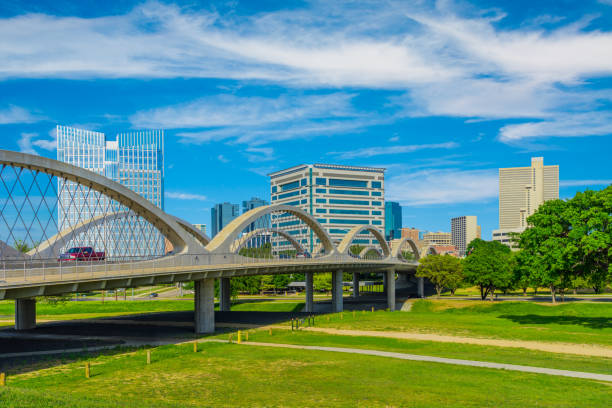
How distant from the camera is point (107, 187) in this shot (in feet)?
140

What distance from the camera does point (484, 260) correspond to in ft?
307

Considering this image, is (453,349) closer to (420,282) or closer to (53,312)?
(53,312)

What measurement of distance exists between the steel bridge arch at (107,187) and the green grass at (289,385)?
13.1m

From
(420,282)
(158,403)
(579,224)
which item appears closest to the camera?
(158,403)

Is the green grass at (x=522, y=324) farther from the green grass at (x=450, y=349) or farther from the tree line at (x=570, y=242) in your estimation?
the green grass at (x=450, y=349)

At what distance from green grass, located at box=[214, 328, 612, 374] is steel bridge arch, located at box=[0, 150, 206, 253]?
9549 millimetres

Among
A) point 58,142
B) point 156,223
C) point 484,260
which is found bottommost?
point 484,260

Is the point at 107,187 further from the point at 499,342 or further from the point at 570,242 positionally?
the point at 570,242

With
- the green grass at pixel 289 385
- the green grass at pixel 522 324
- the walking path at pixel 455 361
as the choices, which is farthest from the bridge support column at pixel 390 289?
the green grass at pixel 289 385

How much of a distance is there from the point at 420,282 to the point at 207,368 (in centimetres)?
10045

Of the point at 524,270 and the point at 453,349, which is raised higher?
the point at 524,270

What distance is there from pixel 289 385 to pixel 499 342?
67.6 feet

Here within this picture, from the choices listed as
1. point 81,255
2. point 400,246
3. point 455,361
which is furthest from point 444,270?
point 455,361

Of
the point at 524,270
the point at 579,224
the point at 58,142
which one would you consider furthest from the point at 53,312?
the point at 58,142
